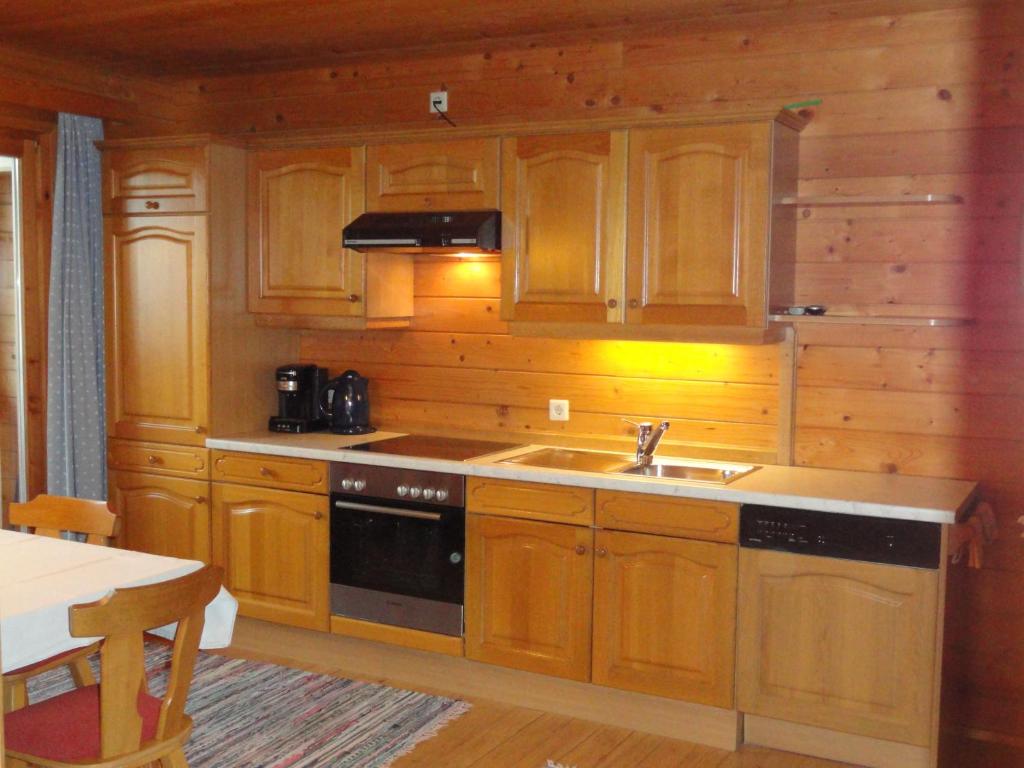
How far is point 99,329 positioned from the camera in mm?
4656

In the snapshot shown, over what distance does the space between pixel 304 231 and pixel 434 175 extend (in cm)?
60

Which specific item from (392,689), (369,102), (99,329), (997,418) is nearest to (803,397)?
(997,418)

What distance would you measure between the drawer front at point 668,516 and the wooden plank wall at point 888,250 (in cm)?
56

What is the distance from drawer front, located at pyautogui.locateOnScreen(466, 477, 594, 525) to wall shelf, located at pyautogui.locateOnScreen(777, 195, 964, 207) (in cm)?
115

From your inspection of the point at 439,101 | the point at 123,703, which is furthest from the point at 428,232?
the point at 123,703

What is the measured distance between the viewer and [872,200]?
3.51m

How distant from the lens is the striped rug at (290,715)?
3420 mm

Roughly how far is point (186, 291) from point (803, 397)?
7.76ft

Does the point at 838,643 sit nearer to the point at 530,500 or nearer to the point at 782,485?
the point at 782,485

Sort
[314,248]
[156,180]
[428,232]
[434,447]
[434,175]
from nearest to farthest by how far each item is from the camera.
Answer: [428,232], [434,175], [434,447], [314,248], [156,180]

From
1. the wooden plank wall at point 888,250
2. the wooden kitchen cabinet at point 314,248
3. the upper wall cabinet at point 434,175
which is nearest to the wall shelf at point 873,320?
the wooden plank wall at point 888,250

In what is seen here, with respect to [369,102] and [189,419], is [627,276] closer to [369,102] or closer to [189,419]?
[369,102]

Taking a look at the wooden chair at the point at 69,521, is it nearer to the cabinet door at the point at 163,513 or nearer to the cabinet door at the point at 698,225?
the cabinet door at the point at 163,513

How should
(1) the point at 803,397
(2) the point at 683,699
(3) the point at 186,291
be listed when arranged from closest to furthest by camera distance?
(2) the point at 683,699, (1) the point at 803,397, (3) the point at 186,291
